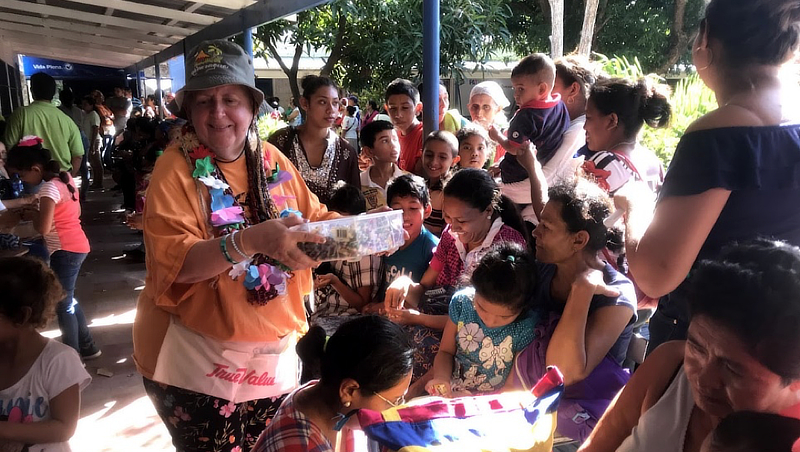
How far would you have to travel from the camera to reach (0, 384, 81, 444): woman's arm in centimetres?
180

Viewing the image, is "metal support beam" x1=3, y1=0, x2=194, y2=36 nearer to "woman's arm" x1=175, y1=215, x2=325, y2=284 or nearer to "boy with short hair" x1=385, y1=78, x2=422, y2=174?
"boy with short hair" x1=385, y1=78, x2=422, y2=174

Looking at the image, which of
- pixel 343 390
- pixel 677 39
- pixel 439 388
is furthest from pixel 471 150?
pixel 677 39

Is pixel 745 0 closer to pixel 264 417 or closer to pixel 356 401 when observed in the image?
pixel 356 401

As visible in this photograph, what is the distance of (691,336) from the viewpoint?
1.13 meters

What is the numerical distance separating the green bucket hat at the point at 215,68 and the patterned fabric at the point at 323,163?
66.4 inches

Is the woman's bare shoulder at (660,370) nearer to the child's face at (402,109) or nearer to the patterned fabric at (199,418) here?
the patterned fabric at (199,418)

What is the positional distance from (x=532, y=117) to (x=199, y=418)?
2169 mm

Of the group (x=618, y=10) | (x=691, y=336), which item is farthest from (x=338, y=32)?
(x=691, y=336)

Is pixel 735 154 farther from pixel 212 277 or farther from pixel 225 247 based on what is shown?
pixel 212 277

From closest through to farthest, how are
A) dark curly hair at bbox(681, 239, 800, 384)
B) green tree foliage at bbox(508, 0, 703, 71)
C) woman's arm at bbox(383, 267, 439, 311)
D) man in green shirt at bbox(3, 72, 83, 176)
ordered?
dark curly hair at bbox(681, 239, 800, 384) < woman's arm at bbox(383, 267, 439, 311) < man in green shirt at bbox(3, 72, 83, 176) < green tree foliage at bbox(508, 0, 703, 71)

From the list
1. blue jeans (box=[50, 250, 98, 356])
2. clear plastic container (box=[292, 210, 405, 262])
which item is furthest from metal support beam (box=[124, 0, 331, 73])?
clear plastic container (box=[292, 210, 405, 262])

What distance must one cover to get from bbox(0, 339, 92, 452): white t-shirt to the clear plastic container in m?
1.12

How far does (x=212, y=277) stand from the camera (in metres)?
1.54

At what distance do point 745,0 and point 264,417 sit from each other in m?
1.78
